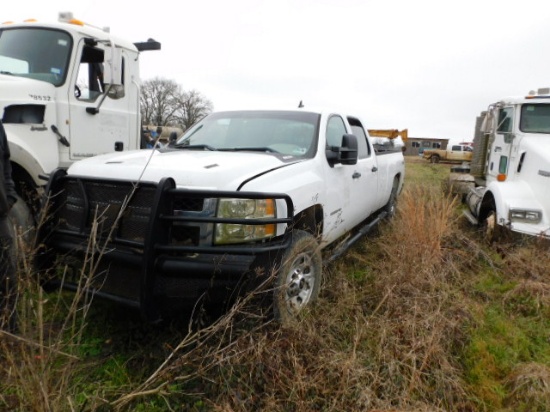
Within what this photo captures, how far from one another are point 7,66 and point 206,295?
382cm

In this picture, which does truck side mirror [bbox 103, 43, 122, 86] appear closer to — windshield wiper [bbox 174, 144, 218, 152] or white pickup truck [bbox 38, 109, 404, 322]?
windshield wiper [bbox 174, 144, 218, 152]

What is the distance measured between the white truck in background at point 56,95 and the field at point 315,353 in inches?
70.7

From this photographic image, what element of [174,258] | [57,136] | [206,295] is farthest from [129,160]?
[57,136]

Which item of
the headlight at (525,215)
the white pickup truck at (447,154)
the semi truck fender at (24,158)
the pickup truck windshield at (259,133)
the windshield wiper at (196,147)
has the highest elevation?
the white pickup truck at (447,154)

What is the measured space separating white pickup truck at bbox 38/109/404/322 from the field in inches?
9.2

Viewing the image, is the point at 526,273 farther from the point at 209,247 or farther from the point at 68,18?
the point at 68,18

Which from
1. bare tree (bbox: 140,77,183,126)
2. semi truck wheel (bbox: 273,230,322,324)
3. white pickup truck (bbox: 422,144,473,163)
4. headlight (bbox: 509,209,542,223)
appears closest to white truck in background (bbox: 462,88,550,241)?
headlight (bbox: 509,209,542,223)

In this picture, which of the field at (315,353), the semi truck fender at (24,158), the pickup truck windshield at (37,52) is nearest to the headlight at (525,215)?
the field at (315,353)

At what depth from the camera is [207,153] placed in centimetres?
353

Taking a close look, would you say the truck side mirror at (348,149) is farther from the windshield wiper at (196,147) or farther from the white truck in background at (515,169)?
the white truck in background at (515,169)

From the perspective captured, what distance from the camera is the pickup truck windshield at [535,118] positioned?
6.15 metres

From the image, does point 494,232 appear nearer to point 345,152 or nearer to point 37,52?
point 345,152

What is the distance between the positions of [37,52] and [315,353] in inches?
178

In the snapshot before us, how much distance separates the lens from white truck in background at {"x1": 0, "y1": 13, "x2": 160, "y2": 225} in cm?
398
